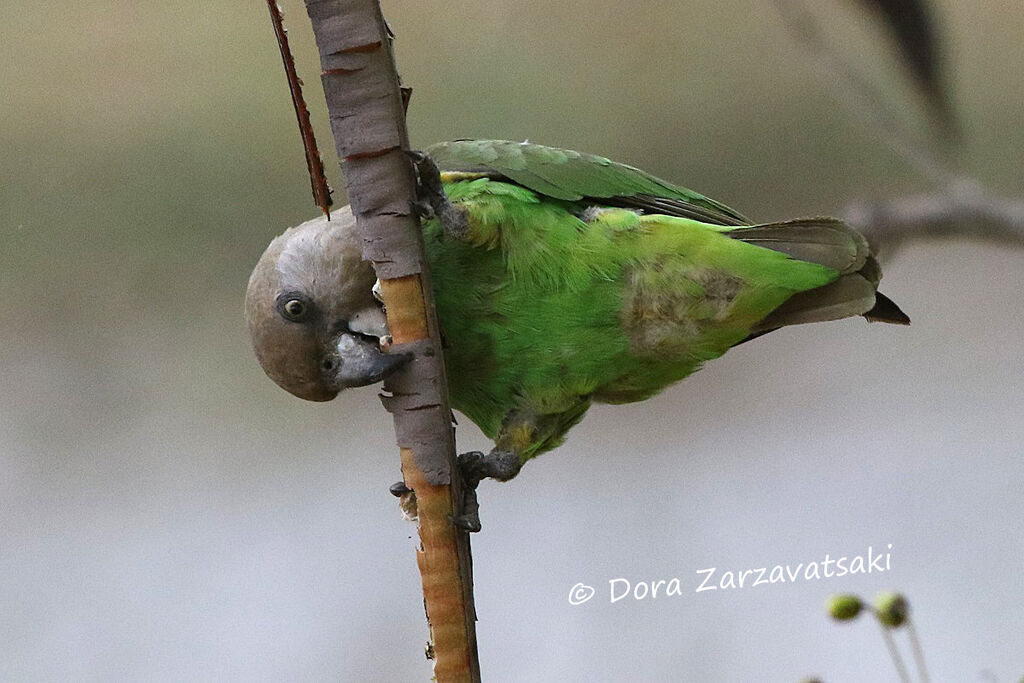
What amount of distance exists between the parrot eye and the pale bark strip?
37 cm

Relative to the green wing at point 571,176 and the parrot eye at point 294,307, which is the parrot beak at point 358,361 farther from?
the green wing at point 571,176

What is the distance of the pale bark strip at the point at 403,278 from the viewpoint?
0.94 metres

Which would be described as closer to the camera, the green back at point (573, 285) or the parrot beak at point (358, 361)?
the parrot beak at point (358, 361)

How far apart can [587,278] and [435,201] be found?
11.3 inches

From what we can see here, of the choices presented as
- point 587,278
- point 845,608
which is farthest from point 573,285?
point 845,608

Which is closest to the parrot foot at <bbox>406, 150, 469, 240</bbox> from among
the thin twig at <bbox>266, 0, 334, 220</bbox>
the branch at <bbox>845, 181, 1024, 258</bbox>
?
the thin twig at <bbox>266, 0, 334, 220</bbox>

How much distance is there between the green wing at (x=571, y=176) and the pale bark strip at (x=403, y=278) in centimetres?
42

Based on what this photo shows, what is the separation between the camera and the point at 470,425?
229 cm

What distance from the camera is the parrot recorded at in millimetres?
1393

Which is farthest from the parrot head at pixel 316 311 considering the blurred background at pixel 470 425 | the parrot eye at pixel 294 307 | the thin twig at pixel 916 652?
the thin twig at pixel 916 652

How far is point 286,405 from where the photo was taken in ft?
7.62

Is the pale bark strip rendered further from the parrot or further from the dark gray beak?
the parrot

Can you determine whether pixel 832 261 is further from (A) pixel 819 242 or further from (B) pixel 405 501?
(B) pixel 405 501

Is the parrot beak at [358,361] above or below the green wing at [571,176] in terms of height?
below
